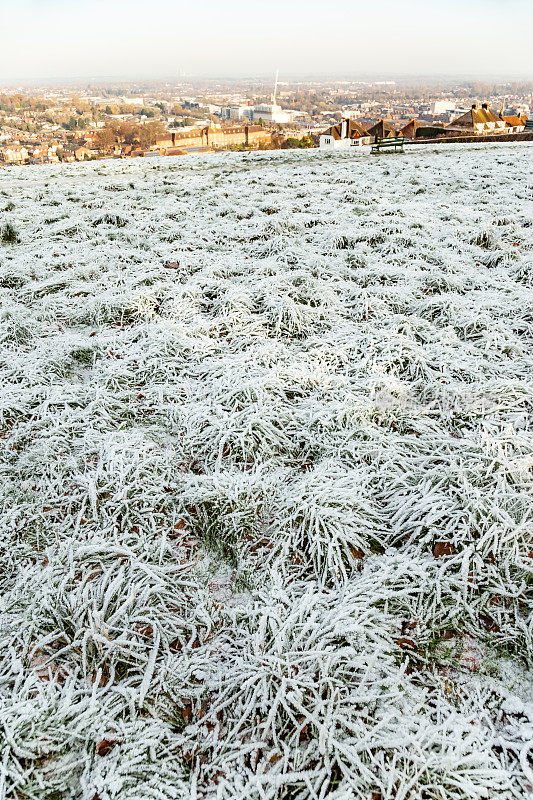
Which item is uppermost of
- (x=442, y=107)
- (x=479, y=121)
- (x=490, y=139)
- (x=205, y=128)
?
(x=442, y=107)

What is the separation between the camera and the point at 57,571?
2016 mm

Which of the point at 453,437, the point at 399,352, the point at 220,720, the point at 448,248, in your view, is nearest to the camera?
the point at 220,720

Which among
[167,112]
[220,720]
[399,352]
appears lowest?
[220,720]

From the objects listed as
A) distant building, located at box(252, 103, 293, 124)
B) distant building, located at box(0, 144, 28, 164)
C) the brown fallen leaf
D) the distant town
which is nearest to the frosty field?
the brown fallen leaf

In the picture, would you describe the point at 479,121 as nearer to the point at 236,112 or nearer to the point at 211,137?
the point at 211,137

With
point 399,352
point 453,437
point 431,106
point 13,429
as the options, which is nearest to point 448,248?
point 399,352

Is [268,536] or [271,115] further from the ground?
[271,115]

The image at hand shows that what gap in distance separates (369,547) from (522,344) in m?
2.52

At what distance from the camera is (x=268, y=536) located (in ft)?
7.47

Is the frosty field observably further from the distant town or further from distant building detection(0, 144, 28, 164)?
distant building detection(0, 144, 28, 164)

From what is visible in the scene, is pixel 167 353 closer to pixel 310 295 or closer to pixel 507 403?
pixel 310 295

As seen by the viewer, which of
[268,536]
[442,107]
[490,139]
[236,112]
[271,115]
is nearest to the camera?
[268,536]

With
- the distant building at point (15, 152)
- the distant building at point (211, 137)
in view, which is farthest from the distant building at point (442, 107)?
the distant building at point (15, 152)

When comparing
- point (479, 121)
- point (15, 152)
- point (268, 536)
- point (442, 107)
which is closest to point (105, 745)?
point (268, 536)
